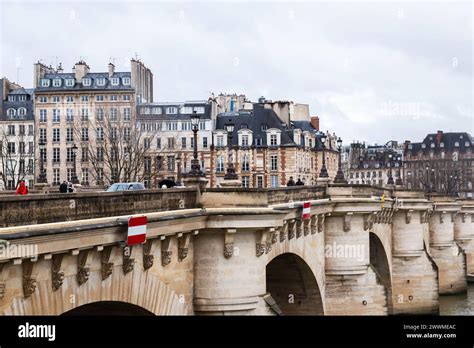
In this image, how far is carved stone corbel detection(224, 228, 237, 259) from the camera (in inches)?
830

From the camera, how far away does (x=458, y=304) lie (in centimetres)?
5916

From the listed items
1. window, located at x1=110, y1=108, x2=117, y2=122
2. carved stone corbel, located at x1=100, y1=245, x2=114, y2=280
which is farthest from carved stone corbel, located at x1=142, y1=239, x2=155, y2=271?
window, located at x1=110, y1=108, x2=117, y2=122

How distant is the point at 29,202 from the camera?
43.9ft

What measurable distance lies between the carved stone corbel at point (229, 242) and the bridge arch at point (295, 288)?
38.6 feet

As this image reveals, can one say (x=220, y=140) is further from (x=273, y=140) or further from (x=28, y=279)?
(x=28, y=279)

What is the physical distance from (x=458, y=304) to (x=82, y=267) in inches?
1918

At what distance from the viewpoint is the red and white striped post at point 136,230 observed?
15.8 m

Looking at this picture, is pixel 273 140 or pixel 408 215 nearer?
pixel 408 215

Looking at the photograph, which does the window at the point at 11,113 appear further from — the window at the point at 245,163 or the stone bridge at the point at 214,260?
the stone bridge at the point at 214,260

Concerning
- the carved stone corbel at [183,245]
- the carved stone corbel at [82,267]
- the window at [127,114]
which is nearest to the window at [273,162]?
the window at [127,114]

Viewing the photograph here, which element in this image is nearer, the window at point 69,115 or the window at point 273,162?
the window at point 273,162

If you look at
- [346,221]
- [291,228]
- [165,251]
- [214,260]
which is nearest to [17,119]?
[346,221]

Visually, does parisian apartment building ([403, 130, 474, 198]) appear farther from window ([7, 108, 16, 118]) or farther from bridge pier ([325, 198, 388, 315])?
bridge pier ([325, 198, 388, 315])

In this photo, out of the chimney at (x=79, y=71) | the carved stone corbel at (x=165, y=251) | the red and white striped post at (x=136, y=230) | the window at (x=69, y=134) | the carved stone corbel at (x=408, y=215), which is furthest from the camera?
the chimney at (x=79, y=71)
